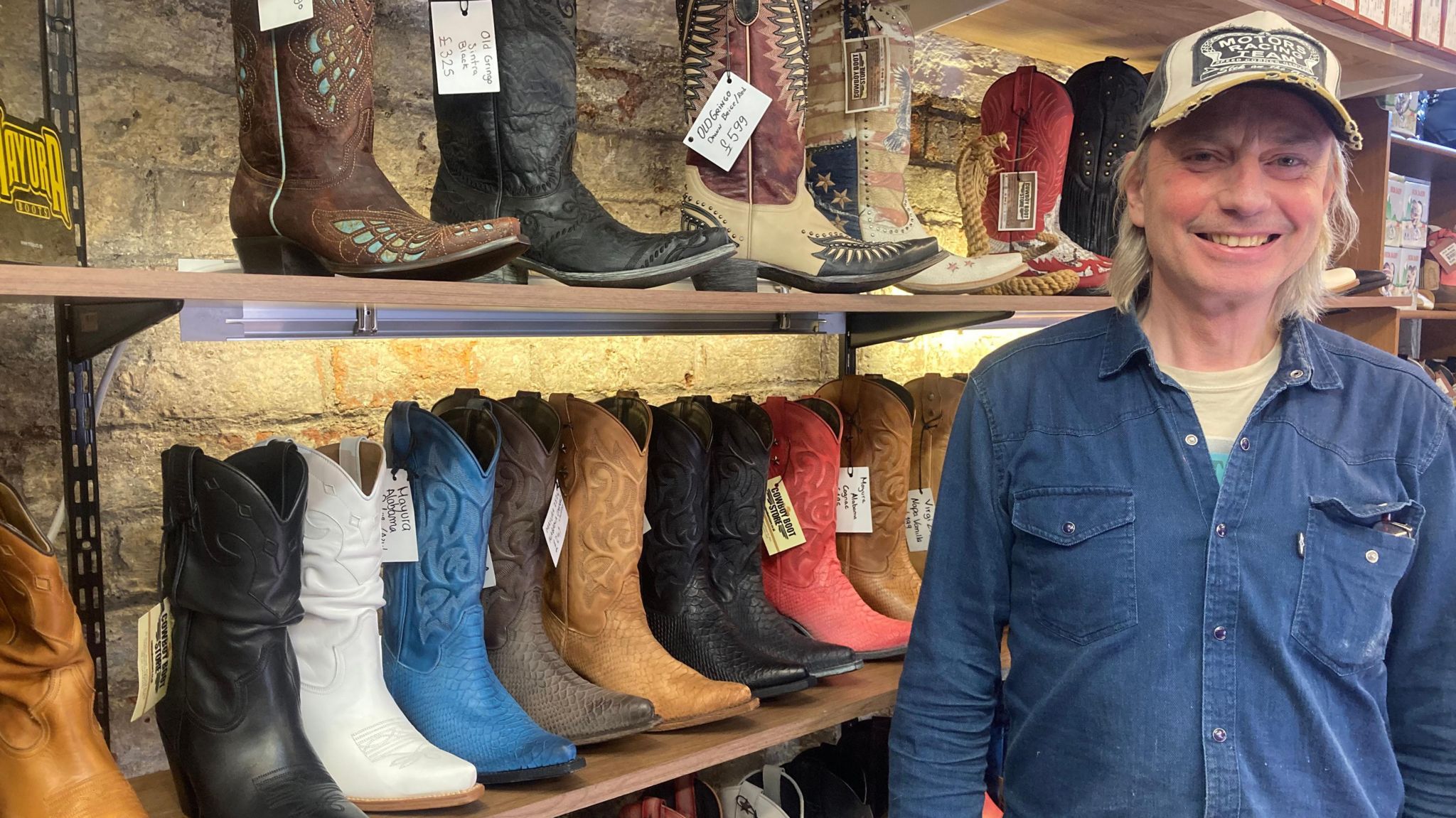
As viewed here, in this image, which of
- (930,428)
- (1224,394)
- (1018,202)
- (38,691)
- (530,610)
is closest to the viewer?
(38,691)

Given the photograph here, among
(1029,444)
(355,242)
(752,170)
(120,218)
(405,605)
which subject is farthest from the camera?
(752,170)

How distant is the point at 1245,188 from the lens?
1322 mm

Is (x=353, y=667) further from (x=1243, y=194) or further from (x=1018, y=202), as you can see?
(x=1018, y=202)

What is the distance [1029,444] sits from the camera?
55.8 inches

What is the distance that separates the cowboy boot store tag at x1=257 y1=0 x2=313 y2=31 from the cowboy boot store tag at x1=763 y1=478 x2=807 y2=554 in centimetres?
109

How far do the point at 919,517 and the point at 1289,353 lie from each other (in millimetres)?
949

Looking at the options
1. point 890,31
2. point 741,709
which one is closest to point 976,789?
point 741,709

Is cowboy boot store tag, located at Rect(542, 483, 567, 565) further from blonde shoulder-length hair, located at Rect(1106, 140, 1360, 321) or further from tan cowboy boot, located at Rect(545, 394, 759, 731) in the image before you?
blonde shoulder-length hair, located at Rect(1106, 140, 1360, 321)

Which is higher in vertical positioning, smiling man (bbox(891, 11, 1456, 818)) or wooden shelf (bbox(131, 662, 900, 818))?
smiling man (bbox(891, 11, 1456, 818))

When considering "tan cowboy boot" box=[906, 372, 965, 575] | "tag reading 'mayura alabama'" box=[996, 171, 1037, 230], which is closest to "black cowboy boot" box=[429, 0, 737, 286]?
"tan cowboy boot" box=[906, 372, 965, 575]

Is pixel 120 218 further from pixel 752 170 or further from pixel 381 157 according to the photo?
pixel 752 170

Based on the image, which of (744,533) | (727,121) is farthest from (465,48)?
(744,533)

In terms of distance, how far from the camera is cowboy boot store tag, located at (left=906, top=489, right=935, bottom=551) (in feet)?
7.30

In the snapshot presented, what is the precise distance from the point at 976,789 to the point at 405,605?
832 mm
